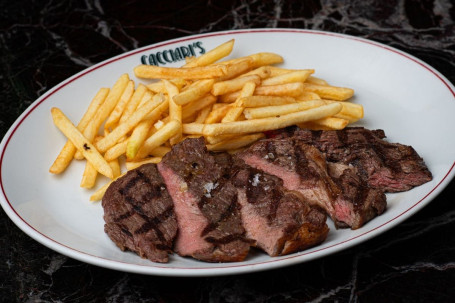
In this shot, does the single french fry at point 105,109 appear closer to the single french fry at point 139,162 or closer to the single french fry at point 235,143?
the single french fry at point 139,162

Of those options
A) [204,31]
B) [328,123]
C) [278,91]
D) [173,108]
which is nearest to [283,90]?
[278,91]

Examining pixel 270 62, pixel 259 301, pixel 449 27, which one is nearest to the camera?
pixel 259 301

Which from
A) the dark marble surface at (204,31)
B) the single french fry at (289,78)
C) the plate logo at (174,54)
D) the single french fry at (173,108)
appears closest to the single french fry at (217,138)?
the single french fry at (173,108)

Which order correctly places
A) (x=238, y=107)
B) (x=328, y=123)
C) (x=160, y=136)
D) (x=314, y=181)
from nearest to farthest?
(x=314, y=181) < (x=160, y=136) < (x=238, y=107) < (x=328, y=123)

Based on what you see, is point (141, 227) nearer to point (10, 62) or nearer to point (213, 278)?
point (213, 278)

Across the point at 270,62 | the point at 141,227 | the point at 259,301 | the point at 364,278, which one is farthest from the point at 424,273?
the point at 270,62

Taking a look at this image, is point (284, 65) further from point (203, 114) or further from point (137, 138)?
point (137, 138)

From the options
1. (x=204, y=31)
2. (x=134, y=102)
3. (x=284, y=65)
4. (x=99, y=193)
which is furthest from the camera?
(x=204, y=31)
